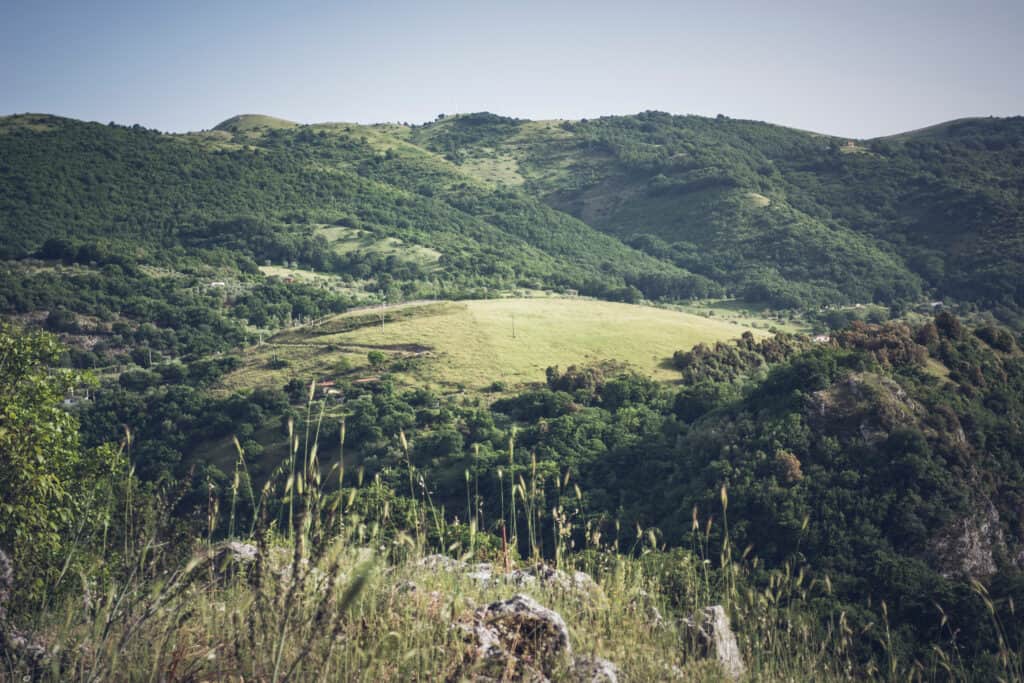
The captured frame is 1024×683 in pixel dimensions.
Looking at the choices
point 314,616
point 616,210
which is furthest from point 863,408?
point 616,210

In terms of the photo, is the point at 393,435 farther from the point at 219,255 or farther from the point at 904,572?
the point at 219,255

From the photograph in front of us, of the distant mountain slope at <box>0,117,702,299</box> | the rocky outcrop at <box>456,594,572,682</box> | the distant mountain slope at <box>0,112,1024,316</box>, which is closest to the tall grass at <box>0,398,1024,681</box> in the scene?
the rocky outcrop at <box>456,594,572,682</box>

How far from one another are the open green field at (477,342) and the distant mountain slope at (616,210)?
3566 cm

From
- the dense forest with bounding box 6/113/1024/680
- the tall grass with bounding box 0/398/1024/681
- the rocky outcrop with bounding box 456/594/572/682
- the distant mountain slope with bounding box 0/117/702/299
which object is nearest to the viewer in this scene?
the tall grass with bounding box 0/398/1024/681

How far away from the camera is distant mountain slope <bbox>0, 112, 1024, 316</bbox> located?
117750mm

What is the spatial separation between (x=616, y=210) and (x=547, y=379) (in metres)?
136

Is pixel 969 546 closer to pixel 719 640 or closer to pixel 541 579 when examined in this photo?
pixel 719 640

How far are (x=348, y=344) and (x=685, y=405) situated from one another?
29.3 m

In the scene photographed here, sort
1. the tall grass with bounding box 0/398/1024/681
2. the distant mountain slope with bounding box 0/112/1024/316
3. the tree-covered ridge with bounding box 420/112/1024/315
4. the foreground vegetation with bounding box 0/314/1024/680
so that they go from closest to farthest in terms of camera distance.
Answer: the tall grass with bounding box 0/398/1024/681 → the foreground vegetation with bounding box 0/314/1024/680 → the tree-covered ridge with bounding box 420/112/1024/315 → the distant mountain slope with bounding box 0/112/1024/316

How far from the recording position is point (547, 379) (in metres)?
53.4

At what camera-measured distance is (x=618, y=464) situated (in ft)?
124

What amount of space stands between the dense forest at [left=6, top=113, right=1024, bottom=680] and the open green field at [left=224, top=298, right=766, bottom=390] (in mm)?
1201

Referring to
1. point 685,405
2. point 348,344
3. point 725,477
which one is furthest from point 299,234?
point 725,477

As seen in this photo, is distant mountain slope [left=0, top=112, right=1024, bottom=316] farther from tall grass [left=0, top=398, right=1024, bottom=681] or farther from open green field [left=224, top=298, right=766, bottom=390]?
tall grass [left=0, top=398, right=1024, bottom=681]
